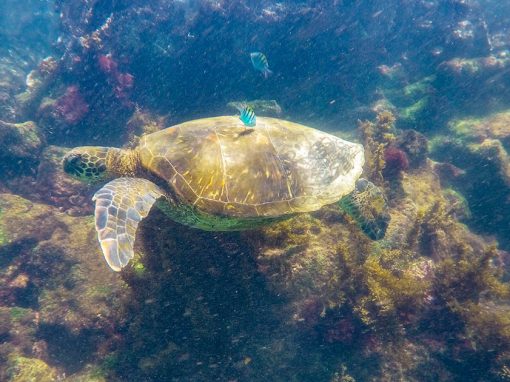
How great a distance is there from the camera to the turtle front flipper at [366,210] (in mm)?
4965

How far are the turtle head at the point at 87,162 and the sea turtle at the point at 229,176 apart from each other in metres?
0.01

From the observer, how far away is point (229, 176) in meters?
4.29

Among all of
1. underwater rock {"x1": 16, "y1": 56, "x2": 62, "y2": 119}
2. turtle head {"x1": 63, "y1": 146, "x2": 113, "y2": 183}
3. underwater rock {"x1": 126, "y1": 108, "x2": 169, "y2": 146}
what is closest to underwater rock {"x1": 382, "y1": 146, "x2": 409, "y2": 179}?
turtle head {"x1": 63, "y1": 146, "x2": 113, "y2": 183}

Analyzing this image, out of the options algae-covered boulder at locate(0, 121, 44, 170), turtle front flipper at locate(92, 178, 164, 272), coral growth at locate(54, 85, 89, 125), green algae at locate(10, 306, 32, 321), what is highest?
turtle front flipper at locate(92, 178, 164, 272)

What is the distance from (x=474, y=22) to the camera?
14570 millimetres

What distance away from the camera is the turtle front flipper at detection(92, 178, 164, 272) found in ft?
10.2

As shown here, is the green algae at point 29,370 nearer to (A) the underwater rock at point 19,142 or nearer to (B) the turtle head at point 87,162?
(B) the turtle head at point 87,162

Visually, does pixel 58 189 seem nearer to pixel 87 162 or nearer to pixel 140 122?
pixel 140 122

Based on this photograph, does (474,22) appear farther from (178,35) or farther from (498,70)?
(178,35)

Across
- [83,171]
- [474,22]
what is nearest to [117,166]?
[83,171]

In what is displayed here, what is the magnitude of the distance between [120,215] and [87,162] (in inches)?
77.5

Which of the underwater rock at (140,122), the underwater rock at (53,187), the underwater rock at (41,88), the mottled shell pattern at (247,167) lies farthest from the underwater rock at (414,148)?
the underwater rock at (41,88)

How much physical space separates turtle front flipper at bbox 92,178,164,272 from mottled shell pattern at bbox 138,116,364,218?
1.74ft

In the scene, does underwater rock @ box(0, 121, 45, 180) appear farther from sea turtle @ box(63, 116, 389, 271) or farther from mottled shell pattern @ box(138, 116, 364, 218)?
mottled shell pattern @ box(138, 116, 364, 218)
